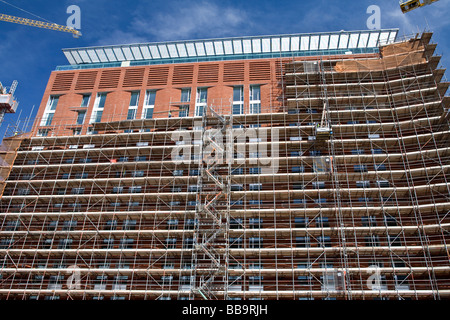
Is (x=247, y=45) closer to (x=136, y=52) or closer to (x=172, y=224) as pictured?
(x=136, y=52)

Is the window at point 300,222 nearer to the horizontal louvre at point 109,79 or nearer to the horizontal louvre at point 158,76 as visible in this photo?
the horizontal louvre at point 158,76

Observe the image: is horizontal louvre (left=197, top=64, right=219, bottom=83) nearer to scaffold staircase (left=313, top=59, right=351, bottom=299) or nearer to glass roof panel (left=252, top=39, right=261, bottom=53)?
glass roof panel (left=252, top=39, right=261, bottom=53)

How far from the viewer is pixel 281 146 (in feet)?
113

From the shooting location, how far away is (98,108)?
4306 centimetres

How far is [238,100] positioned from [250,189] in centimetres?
1128

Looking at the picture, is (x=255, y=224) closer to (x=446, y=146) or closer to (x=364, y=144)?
(x=364, y=144)

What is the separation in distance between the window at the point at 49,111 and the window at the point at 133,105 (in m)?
8.46

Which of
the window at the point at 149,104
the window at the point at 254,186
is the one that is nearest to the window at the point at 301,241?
the window at the point at 254,186

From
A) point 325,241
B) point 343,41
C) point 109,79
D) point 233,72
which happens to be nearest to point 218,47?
point 233,72

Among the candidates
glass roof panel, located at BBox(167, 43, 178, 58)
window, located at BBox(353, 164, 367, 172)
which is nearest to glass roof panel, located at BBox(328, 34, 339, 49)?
glass roof panel, located at BBox(167, 43, 178, 58)

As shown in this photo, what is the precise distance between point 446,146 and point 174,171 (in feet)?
73.1

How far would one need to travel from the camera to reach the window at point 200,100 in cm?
4078

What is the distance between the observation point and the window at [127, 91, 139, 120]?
137ft
